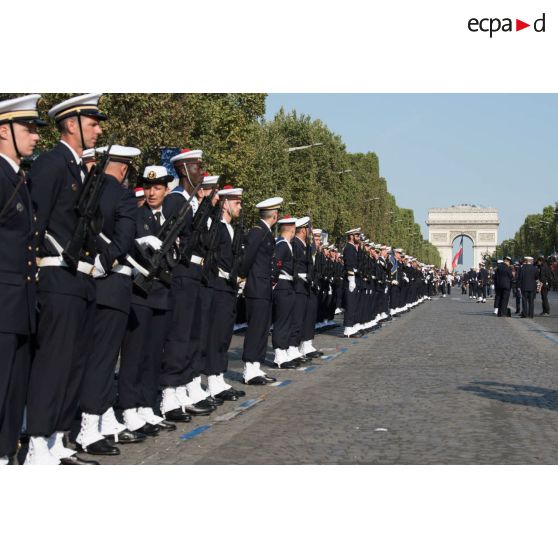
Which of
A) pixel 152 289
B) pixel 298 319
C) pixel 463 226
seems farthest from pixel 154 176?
pixel 463 226

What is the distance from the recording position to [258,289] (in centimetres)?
1339

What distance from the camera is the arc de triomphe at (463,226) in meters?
166

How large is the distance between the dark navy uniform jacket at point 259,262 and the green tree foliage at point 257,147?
3939mm

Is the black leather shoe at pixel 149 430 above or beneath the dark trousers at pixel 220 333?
beneath

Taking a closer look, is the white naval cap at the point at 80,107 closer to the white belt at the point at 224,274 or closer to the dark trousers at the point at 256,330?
the white belt at the point at 224,274

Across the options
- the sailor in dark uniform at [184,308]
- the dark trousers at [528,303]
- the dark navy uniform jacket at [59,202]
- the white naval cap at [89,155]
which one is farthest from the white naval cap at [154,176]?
the dark trousers at [528,303]

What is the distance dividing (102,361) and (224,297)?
11.8ft

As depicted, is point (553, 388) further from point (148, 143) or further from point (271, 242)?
point (148, 143)

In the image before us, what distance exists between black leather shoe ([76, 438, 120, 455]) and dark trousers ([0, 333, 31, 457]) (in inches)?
54.0

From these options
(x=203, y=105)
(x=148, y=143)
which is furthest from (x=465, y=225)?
(x=148, y=143)

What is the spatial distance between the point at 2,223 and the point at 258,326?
719cm

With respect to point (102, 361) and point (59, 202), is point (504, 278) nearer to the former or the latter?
point (102, 361)

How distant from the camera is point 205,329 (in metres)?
10.9

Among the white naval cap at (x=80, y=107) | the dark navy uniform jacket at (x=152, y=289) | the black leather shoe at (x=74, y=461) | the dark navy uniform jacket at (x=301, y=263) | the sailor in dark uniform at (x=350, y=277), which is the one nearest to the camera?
the white naval cap at (x=80, y=107)
